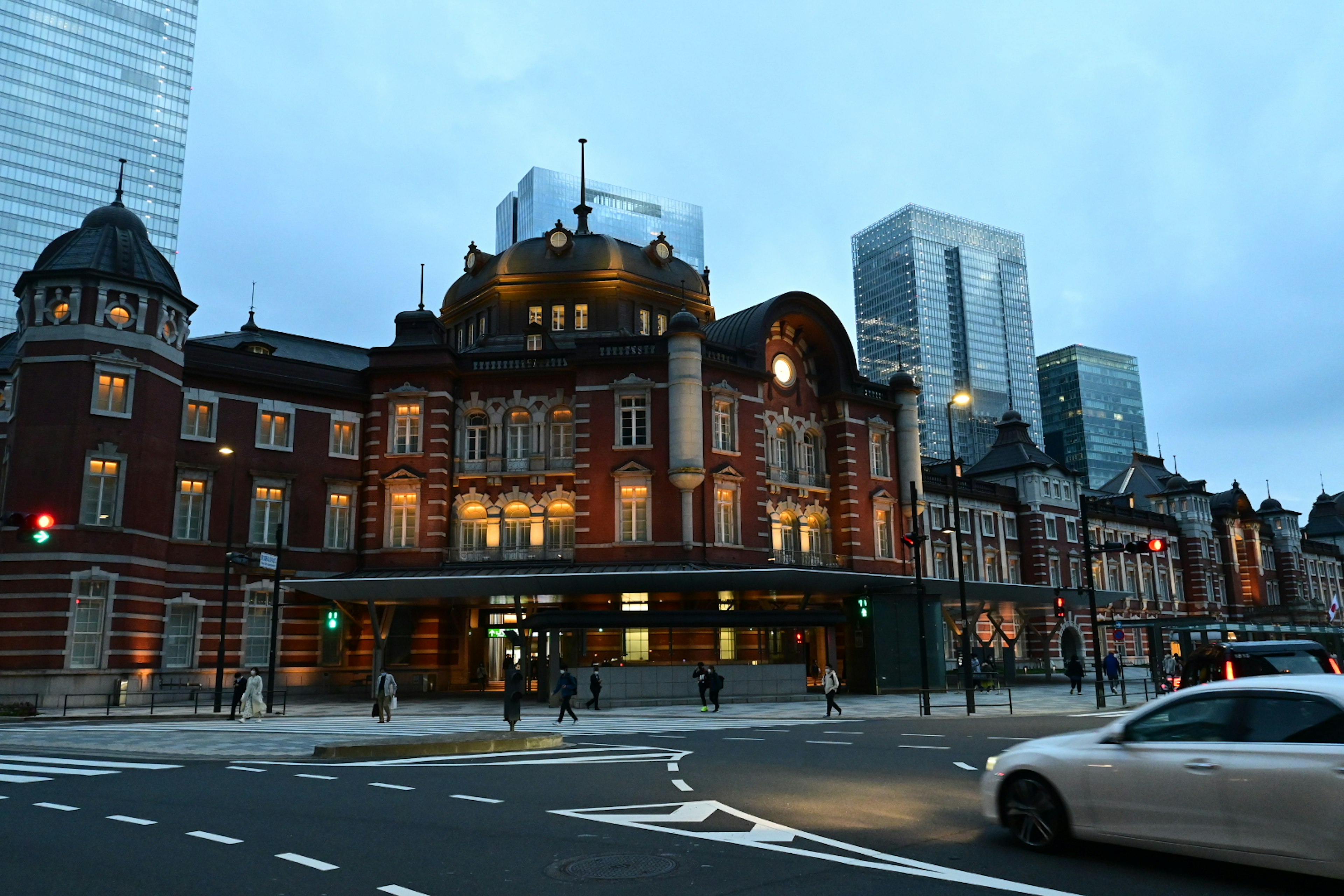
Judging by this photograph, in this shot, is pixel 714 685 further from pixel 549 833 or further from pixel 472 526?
pixel 549 833

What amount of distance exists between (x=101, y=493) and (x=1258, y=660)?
117 feet

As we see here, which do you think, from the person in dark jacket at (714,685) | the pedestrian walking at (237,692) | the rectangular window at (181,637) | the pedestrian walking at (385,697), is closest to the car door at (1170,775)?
the pedestrian walking at (385,697)

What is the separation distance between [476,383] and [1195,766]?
38664mm

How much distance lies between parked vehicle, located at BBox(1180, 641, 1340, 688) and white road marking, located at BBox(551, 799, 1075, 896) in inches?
492

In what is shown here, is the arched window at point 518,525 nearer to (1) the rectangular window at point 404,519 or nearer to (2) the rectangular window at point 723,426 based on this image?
(1) the rectangular window at point 404,519

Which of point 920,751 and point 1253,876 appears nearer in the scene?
point 1253,876

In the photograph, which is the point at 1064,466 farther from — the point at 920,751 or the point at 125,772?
the point at 125,772

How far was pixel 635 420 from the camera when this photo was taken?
4141 cm

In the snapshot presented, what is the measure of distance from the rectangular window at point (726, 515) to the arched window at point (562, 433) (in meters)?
6.56

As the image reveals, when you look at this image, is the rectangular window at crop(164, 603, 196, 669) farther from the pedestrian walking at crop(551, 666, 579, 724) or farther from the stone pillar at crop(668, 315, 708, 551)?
the stone pillar at crop(668, 315, 708, 551)

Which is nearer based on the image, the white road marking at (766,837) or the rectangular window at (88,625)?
the white road marking at (766,837)

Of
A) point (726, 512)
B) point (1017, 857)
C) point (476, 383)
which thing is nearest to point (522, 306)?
point (476, 383)

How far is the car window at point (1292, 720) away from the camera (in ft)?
22.8

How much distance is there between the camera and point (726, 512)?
136 ft
